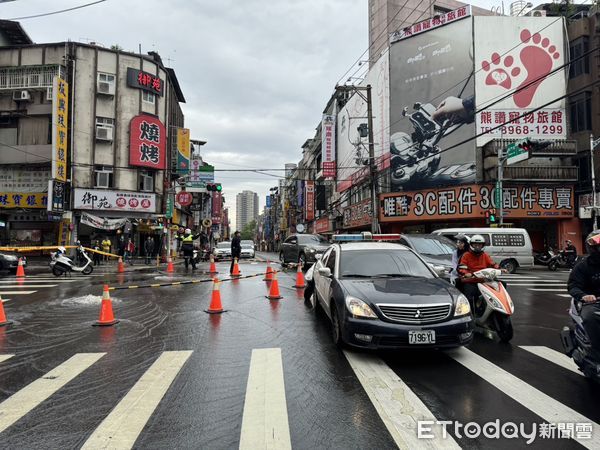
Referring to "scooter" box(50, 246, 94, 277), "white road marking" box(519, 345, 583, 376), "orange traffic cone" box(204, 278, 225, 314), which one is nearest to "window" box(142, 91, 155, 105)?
"scooter" box(50, 246, 94, 277)

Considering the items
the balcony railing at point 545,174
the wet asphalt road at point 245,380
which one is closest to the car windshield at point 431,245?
the wet asphalt road at point 245,380

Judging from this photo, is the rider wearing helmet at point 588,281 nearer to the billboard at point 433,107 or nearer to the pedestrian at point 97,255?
the billboard at point 433,107

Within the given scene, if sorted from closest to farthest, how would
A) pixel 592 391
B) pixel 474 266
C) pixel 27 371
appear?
pixel 592 391 → pixel 27 371 → pixel 474 266

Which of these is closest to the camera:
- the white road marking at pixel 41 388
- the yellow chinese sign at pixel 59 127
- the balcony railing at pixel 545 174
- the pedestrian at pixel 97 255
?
the white road marking at pixel 41 388

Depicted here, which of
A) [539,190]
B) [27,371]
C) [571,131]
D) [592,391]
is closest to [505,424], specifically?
[592,391]

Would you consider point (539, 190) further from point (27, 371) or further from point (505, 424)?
point (27, 371)

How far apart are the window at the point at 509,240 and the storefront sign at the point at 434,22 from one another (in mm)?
19024

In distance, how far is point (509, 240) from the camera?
18656 millimetres

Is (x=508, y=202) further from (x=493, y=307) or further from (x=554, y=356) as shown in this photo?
(x=554, y=356)

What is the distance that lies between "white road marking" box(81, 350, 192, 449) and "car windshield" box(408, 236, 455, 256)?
334 inches

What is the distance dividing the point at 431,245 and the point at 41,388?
34.2 ft

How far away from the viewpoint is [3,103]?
90.0ft

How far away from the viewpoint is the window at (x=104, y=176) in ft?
92.9

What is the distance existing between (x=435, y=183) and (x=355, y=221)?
11073mm
